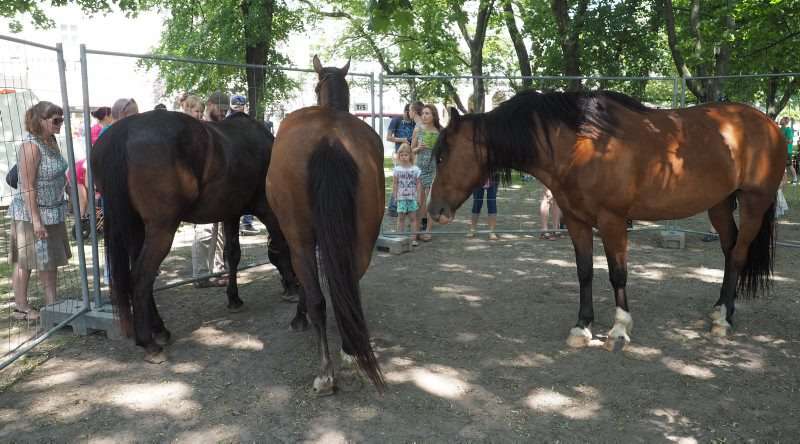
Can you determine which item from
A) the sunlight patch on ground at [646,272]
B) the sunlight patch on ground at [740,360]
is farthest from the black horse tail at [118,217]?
the sunlight patch on ground at [646,272]

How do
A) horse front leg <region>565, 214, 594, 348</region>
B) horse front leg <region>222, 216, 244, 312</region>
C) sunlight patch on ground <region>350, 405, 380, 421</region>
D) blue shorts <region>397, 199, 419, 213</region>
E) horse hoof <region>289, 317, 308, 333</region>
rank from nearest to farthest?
sunlight patch on ground <region>350, 405, 380, 421</region>, horse front leg <region>565, 214, 594, 348</region>, horse hoof <region>289, 317, 308, 333</region>, horse front leg <region>222, 216, 244, 312</region>, blue shorts <region>397, 199, 419, 213</region>


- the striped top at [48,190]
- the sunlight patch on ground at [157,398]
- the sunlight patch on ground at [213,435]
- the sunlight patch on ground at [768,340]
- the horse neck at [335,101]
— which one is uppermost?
the horse neck at [335,101]

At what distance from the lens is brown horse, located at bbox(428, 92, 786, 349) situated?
413 centimetres

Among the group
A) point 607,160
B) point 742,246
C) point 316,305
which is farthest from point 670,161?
point 316,305

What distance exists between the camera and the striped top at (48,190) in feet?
15.3

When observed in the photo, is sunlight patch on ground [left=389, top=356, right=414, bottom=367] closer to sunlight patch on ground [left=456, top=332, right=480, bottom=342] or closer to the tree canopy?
sunlight patch on ground [left=456, top=332, right=480, bottom=342]

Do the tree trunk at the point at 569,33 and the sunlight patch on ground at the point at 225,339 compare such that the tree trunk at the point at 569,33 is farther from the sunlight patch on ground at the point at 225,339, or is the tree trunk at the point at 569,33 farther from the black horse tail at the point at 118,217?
the black horse tail at the point at 118,217

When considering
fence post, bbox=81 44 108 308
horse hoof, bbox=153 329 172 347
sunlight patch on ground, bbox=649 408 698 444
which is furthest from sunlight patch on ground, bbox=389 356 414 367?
fence post, bbox=81 44 108 308

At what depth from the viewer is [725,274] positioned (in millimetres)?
4875

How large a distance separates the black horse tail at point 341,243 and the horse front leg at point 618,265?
1.91 metres

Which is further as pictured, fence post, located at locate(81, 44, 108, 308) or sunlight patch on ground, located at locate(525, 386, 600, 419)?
fence post, located at locate(81, 44, 108, 308)

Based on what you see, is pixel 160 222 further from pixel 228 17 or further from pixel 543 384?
pixel 228 17

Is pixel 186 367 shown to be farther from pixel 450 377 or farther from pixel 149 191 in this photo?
pixel 450 377

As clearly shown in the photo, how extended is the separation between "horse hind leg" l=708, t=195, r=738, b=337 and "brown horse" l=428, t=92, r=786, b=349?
9 cm
